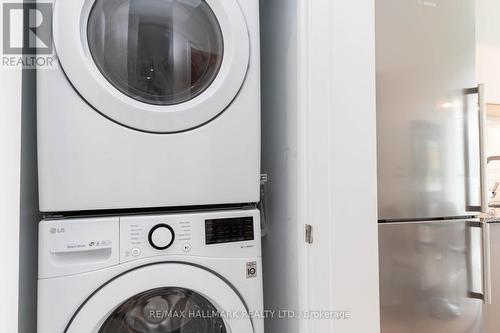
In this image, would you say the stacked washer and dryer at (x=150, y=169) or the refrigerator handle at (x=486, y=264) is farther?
the refrigerator handle at (x=486, y=264)

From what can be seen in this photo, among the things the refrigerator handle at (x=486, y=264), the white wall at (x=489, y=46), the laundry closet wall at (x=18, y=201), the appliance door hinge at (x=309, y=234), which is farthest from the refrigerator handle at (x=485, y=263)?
the laundry closet wall at (x=18, y=201)

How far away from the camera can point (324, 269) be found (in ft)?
2.59

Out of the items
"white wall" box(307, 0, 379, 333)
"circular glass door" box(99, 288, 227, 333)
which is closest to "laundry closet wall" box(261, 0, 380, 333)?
"white wall" box(307, 0, 379, 333)

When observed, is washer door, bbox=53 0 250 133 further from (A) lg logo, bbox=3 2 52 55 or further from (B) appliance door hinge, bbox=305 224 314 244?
(B) appliance door hinge, bbox=305 224 314 244

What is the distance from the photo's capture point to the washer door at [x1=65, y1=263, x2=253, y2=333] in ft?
2.39

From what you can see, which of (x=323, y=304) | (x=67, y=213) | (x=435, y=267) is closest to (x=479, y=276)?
(x=435, y=267)

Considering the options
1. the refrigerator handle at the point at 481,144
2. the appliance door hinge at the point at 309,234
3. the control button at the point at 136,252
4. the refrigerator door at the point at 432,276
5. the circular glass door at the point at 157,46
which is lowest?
the refrigerator door at the point at 432,276

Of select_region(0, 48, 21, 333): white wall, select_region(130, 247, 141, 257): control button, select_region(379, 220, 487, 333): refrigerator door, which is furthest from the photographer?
select_region(379, 220, 487, 333): refrigerator door

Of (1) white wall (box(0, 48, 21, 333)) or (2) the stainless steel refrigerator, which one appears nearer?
(1) white wall (box(0, 48, 21, 333))

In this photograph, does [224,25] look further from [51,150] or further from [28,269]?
[28,269]

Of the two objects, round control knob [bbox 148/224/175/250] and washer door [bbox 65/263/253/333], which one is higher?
round control knob [bbox 148/224/175/250]

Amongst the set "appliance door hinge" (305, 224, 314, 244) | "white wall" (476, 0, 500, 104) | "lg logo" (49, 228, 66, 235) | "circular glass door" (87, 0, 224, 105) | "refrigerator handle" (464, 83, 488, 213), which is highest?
"white wall" (476, 0, 500, 104)

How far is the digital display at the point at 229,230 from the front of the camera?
0.83 m

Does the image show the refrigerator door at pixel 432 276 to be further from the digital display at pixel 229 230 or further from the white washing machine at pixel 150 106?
the white washing machine at pixel 150 106
